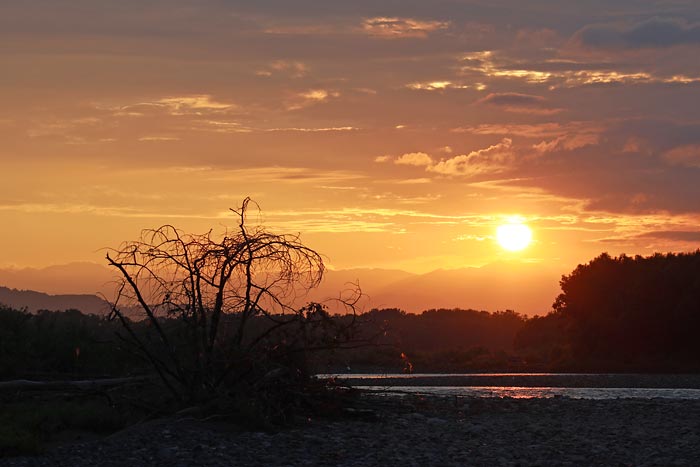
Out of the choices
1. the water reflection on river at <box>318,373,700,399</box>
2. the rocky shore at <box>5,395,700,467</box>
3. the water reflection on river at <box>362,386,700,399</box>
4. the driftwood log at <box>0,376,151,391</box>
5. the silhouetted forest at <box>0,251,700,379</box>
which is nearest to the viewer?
the rocky shore at <box>5,395,700,467</box>

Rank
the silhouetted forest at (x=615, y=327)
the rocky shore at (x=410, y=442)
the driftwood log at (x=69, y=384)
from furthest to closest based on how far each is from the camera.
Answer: the silhouetted forest at (x=615, y=327), the driftwood log at (x=69, y=384), the rocky shore at (x=410, y=442)

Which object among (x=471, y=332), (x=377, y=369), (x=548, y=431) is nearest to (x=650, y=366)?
(x=377, y=369)

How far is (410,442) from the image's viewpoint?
15570 mm

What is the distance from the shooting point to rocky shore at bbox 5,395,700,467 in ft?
44.9

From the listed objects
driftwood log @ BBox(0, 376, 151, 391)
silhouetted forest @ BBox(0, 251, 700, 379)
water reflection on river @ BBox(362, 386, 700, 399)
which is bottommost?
driftwood log @ BBox(0, 376, 151, 391)

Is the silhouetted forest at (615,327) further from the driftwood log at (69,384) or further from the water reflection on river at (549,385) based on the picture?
the driftwood log at (69,384)

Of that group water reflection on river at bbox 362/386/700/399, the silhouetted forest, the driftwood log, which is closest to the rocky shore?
the driftwood log

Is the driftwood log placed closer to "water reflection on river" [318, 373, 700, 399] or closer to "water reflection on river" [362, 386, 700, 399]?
"water reflection on river" [362, 386, 700, 399]

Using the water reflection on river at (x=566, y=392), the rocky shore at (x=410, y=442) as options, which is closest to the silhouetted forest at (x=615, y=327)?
the water reflection on river at (x=566, y=392)

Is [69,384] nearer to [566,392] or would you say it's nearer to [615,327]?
[566,392]

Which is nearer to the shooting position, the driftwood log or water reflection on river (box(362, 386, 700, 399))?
the driftwood log

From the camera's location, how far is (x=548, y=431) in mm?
17406

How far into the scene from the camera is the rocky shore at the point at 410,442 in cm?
1367

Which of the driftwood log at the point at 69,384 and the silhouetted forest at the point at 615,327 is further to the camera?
the silhouetted forest at the point at 615,327
